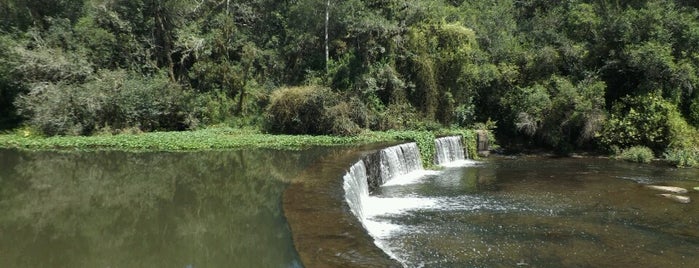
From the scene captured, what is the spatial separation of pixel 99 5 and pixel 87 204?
20645 millimetres

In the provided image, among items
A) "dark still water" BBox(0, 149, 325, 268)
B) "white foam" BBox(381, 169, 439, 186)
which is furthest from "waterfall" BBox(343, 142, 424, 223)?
"dark still water" BBox(0, 149, 325, 268)

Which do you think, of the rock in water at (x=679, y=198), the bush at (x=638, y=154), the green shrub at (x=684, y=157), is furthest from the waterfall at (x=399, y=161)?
the green shrub at (x=684, y=157)

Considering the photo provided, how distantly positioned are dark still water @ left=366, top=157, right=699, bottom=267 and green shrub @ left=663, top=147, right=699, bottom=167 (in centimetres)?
211

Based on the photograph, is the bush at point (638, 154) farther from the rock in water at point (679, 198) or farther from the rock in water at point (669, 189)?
the rock in water at point (679, 198)

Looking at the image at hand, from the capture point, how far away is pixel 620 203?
1378 cm

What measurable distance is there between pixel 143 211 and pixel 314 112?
556 inches

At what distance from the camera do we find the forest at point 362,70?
23125mm

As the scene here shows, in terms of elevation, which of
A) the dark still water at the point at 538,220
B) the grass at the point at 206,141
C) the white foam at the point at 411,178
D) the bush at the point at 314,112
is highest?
the bush at the point at 314,112

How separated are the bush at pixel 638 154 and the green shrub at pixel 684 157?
2.40 feet

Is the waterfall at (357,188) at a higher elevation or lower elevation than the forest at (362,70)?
lower

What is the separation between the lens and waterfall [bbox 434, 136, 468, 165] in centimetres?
2133

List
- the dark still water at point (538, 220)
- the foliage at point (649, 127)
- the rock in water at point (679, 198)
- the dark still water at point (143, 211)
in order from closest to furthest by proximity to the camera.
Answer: the dark still water at point (143, 211)
the dark still water at point (538, 220)
the rock in water at point (679, 198)
the foliage at point (649, 127)

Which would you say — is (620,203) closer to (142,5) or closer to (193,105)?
(193,105)

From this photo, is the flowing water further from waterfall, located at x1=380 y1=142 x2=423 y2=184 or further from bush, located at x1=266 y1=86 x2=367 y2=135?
bush, located at x1=266 y1=86 x2=367 y2=135
